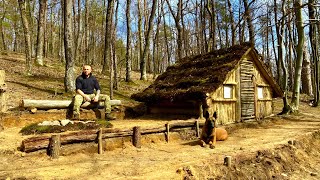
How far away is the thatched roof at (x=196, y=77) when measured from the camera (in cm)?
1019

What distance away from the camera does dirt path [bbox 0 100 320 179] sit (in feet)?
17.1

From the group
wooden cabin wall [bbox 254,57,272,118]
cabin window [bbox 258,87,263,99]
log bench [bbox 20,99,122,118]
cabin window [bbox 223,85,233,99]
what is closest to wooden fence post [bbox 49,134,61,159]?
log bench [bbox 20,99,122,118]

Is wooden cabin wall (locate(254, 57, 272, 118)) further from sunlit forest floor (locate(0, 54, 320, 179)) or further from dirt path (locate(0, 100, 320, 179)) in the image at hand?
dirt path (locate(0, 100, 320, 179))

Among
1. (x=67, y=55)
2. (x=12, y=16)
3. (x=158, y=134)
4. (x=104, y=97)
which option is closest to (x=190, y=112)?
(x=158, y=134)

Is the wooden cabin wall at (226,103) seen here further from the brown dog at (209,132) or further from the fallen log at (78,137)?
the fallen log at (78,137)

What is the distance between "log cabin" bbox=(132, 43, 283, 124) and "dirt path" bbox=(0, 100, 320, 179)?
2.00 meters

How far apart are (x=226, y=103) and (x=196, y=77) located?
168 centimetres

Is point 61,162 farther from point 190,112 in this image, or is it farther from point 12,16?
point 12,16

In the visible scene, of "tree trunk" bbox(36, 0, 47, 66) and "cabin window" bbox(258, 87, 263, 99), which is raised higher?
"tree trunk" bbox(36, 0, 47, 66)

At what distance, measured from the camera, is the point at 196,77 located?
1138 centimetres

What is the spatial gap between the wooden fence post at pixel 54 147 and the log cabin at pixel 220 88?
17.9 feet

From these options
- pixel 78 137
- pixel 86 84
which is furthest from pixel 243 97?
pixel 78 137

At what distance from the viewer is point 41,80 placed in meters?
14.2

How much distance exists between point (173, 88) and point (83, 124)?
4806 mm
